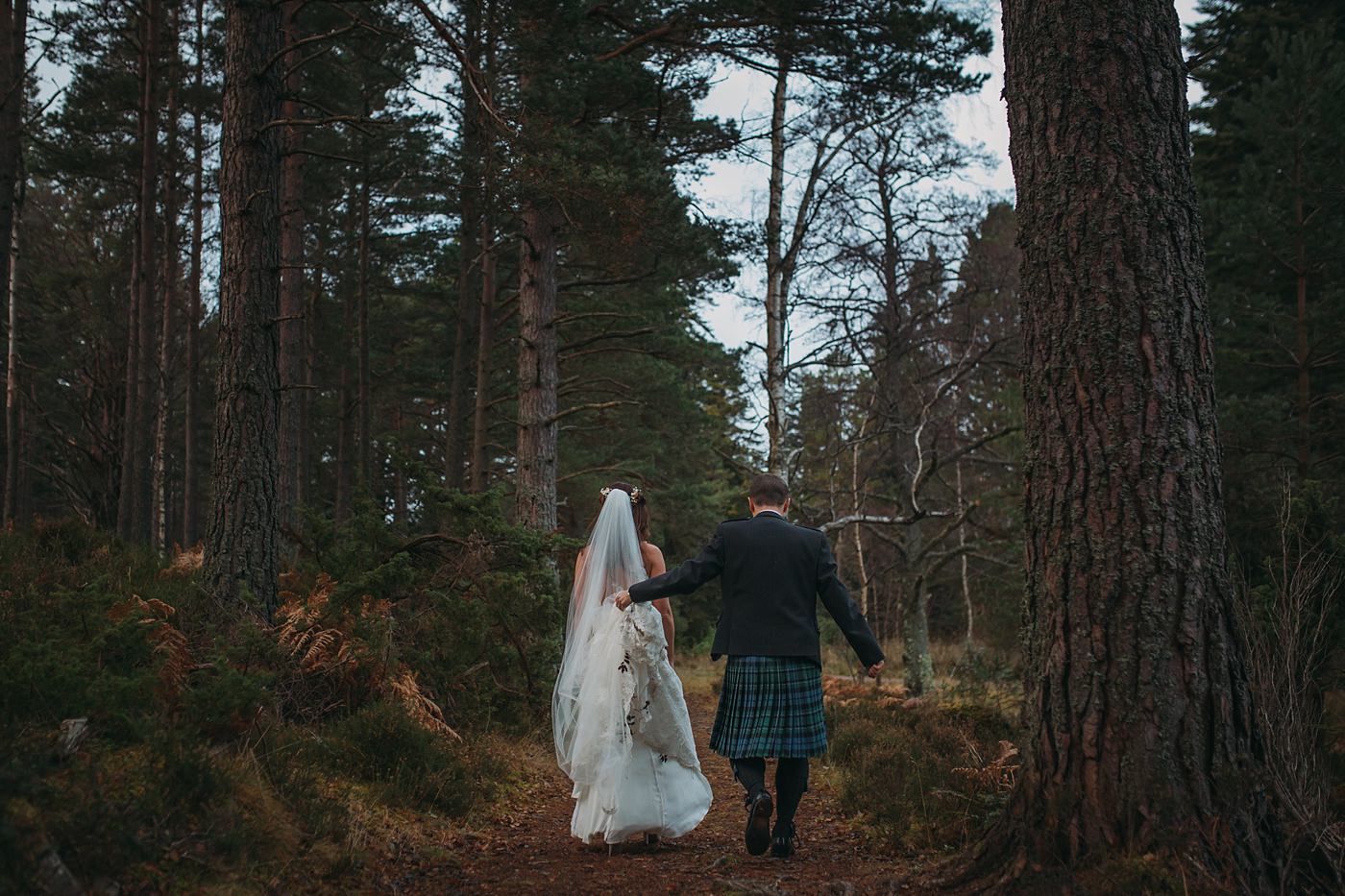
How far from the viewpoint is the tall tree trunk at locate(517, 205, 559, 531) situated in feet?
44.7

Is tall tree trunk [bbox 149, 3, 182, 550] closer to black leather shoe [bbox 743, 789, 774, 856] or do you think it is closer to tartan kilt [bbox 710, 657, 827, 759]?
tartan kilt [bbox 710, 657, 827, 759]

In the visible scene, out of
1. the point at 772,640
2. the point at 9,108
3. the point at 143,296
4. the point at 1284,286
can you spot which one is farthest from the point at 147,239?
the point at 1284,286

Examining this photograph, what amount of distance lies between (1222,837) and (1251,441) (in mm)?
10593

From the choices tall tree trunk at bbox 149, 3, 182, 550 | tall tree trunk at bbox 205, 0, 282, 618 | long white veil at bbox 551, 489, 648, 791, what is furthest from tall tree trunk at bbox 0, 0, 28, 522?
long white veil at bbox 551, 489, 648, 791

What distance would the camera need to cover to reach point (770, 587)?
6141mm

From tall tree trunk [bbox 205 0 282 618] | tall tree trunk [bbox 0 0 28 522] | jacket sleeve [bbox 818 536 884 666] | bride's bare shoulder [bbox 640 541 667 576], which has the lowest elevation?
jacket sleeve [bbox 818 536 884 666]

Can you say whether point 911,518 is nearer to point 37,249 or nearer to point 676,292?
point 676,292

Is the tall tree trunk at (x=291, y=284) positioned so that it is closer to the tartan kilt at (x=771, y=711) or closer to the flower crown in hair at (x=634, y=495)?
the flower crown in hair at (x=634, y=495)

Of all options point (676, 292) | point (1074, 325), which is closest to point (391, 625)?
point (1074, 325)

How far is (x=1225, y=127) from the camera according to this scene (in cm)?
1681

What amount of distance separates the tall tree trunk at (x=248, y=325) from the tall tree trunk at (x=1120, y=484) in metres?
6.05

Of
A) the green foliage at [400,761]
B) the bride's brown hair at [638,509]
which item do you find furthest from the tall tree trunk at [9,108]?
the bride's brown hair at [638,509]

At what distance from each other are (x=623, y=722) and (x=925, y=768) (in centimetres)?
235

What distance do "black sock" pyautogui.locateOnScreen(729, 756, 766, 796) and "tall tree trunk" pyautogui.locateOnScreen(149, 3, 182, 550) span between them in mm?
14369
